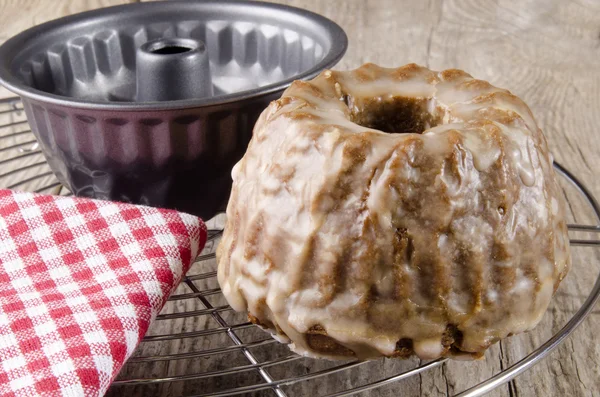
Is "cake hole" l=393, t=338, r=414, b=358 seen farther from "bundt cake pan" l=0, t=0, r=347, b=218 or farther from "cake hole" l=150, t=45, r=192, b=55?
"cake hole" l=150, t=45, r=192, b=55

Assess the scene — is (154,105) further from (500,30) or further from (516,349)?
(500,30)

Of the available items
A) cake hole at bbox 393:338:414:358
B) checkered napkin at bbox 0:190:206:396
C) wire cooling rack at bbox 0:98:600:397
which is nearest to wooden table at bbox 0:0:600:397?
wire cooling rack at bbox 0:98:600:397

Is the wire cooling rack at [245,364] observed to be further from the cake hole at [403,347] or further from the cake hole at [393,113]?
the cake hole at [393,113]

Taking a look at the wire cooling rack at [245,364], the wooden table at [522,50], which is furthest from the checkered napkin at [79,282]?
the wooden table at [522,50]

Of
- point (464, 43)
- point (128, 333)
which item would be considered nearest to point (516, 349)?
point (128, 333)

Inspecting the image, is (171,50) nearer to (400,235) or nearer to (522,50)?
(400,235)

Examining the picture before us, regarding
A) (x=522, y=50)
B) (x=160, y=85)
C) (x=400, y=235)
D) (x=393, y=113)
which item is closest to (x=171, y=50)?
(x=160, y=85)

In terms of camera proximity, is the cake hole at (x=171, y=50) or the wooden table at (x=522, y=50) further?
the wooden table at (x=522, y=50)
